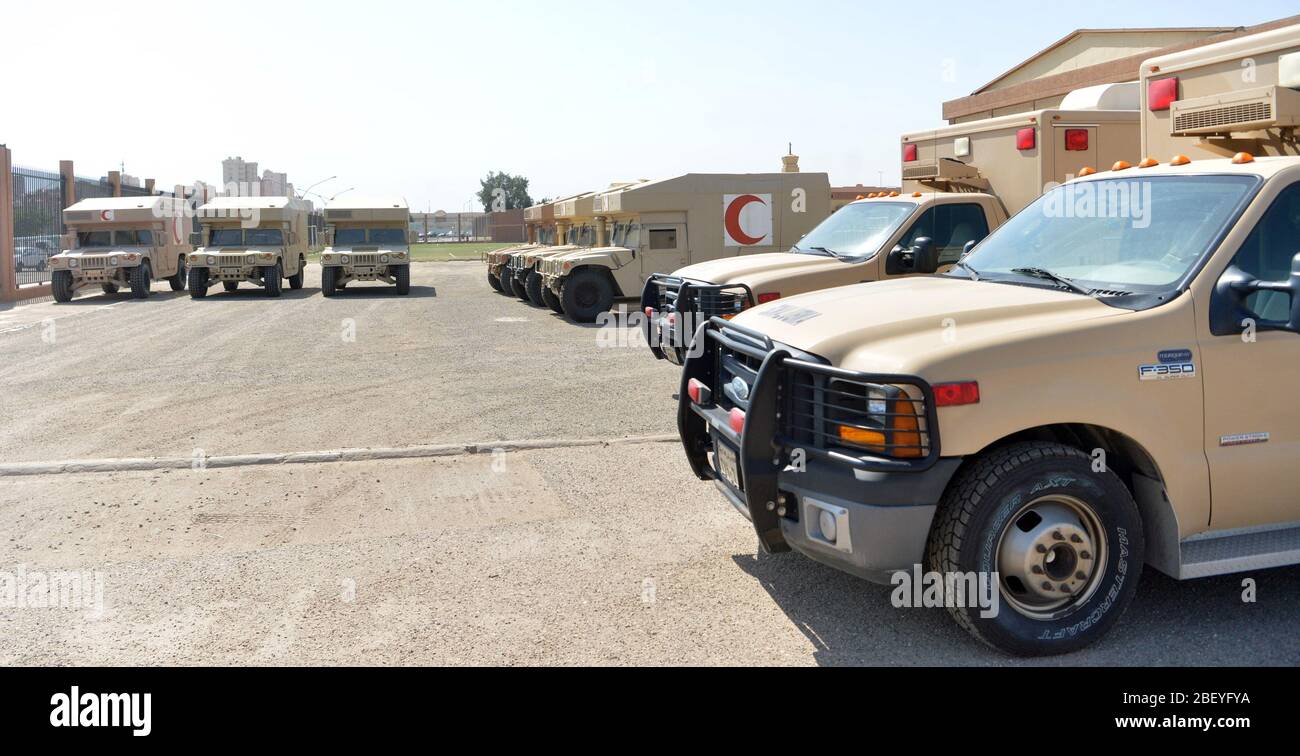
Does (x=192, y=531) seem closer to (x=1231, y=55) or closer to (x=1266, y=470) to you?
(x=1266, y=470)

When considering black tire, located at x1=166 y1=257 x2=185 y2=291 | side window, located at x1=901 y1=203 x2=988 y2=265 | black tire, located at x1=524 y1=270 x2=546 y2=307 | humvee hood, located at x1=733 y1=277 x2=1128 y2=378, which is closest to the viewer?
humvee hood, located at x1=733 y1=277 x2=1128 y2=378

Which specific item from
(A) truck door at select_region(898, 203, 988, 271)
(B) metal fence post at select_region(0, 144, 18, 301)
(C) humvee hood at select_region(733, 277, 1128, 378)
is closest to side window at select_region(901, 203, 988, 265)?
(A) truck door at select_region(898, 203, 988, 271)

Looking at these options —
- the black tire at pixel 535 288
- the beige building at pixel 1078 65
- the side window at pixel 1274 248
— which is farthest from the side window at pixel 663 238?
the side window at pixel 1274 248

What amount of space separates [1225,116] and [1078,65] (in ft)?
74.1

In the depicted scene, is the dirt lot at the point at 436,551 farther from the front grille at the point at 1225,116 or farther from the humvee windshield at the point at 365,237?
the humvee windshield at the point at 365,237

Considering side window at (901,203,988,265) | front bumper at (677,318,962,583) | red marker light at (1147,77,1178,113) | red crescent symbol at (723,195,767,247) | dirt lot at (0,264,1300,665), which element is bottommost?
dirt lot at (0,264,1300,665)

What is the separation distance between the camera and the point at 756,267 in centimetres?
995

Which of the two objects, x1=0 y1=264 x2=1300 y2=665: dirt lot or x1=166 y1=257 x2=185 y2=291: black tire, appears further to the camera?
x1=166 y1=257 x2=185 y2=291: black tire

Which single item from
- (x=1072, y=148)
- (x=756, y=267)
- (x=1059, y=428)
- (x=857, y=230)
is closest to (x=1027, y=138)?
(x=1072, y=148)

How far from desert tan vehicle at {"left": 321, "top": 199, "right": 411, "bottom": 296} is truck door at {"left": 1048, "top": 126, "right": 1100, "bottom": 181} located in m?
19.4

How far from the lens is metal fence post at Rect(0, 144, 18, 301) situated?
88.9 ft

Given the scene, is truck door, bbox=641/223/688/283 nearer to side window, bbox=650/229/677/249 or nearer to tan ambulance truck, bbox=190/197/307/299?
side window, bbox=650/229/677/249

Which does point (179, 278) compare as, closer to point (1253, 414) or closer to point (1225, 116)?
point (1225, 116)

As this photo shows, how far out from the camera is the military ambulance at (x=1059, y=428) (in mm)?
4039
